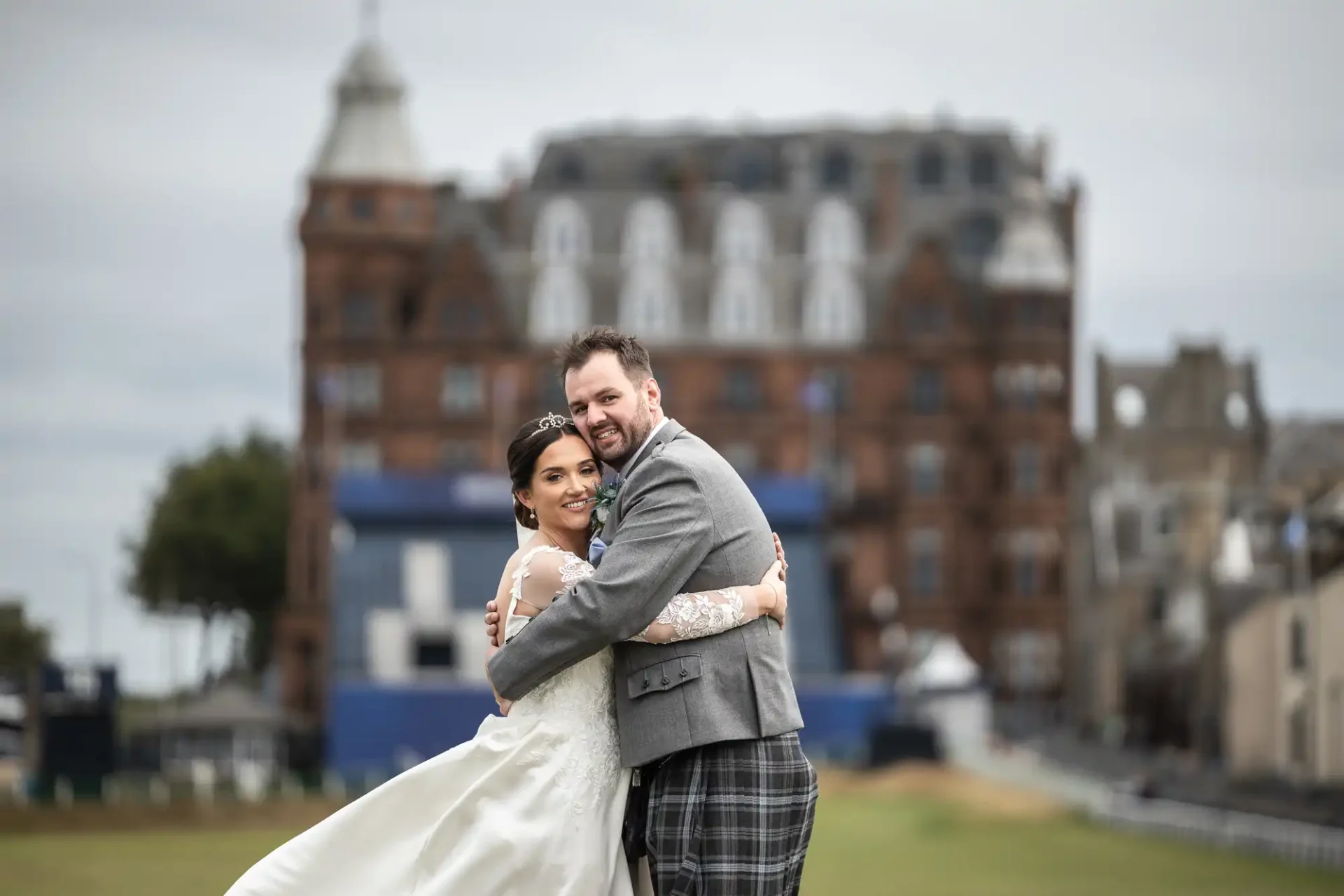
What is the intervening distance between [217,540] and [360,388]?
871 inches

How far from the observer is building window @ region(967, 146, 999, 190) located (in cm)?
8488

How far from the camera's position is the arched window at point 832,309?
265 feet

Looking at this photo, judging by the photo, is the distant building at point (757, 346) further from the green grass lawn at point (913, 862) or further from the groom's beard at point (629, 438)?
the groom's beard at point (629, 438)

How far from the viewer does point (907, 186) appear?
278ft

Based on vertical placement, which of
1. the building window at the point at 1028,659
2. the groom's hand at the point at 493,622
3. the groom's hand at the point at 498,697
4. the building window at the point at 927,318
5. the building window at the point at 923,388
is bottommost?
the building window at the point at 1028,659

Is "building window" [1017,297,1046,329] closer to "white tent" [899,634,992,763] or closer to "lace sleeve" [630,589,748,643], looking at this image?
"white tent" [899,634,992,763]

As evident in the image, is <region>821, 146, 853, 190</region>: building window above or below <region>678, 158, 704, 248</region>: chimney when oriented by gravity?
above

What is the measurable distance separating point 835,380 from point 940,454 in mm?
3897

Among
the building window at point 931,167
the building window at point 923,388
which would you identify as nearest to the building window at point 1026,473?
the building window at point 923,388

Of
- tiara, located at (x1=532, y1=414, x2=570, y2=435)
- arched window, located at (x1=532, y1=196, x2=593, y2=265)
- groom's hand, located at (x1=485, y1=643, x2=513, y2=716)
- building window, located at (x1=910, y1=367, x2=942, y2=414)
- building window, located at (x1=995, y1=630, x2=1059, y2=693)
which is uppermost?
arched window, located at (x1=532, y1=196, x2=593, y2=265)

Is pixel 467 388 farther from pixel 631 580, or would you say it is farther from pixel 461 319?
pixel 631 580

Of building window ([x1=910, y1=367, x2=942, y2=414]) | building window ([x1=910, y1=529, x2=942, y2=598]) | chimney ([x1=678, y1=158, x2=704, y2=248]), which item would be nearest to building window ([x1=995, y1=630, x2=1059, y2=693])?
building window ([x1=910, y1=529, x2=942, y2=598])

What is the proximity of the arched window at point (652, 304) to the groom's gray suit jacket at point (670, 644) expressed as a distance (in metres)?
72.1

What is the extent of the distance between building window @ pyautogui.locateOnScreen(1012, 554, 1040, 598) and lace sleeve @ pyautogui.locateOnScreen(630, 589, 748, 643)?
72262 millimetres
